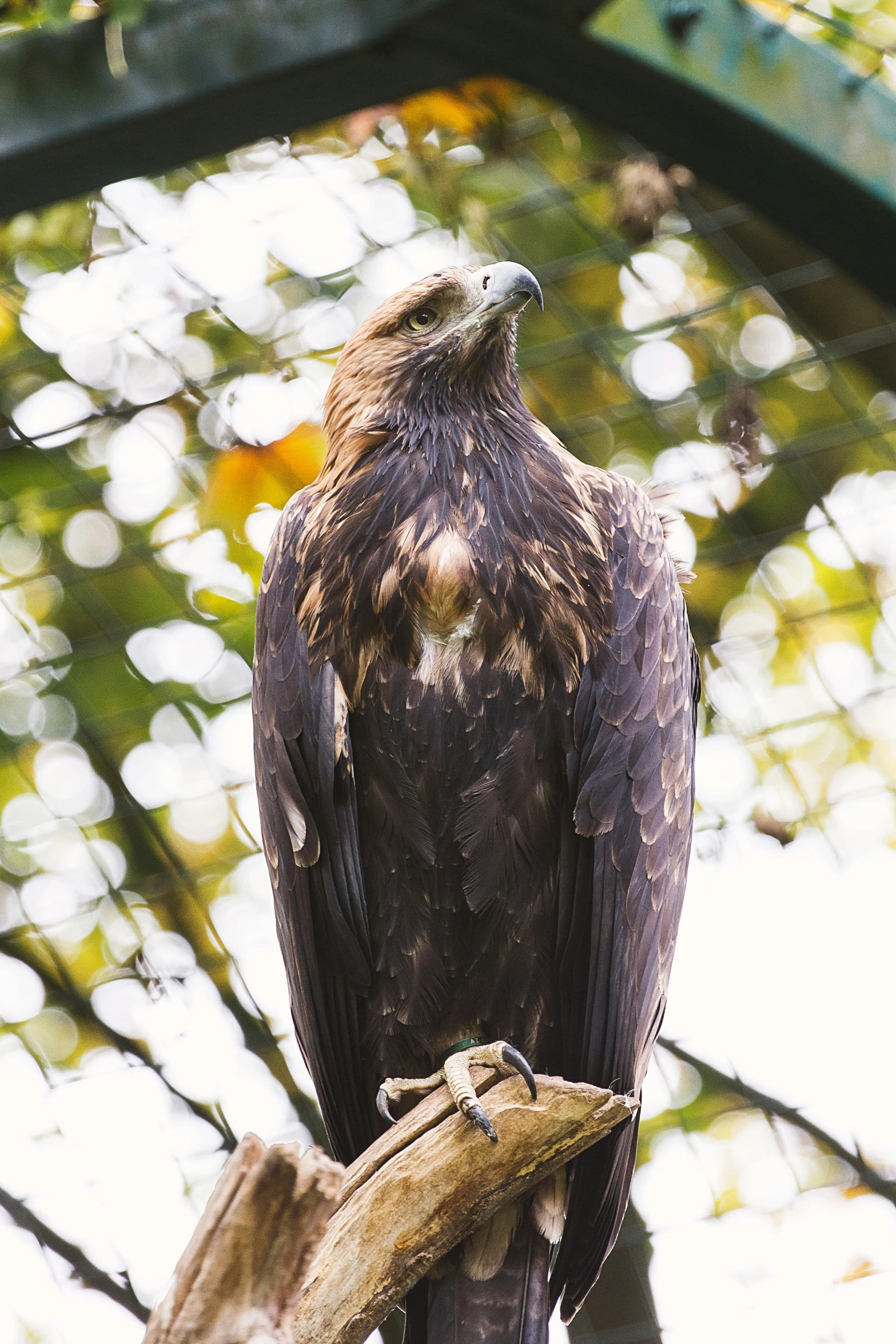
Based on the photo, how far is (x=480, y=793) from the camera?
8.94 ft

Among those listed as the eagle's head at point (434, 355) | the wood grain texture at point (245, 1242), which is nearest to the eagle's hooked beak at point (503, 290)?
the eagle's head at point (434, 355)

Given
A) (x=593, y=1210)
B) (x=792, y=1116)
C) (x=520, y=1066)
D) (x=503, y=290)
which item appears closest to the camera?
(x=520, y=1066)

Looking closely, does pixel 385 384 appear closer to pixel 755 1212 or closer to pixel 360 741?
pixel 360 741

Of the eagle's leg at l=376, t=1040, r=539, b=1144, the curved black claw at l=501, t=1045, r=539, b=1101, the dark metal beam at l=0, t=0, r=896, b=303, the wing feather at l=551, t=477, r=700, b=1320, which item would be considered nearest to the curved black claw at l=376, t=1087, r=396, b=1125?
the eagle's leg at l=376, t=1040, r=539, b=1144

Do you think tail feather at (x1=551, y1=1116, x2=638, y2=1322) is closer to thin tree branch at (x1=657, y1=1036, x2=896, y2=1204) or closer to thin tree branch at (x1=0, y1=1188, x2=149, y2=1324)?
thin tree branch at (x1=657, y1=1036, x2=896, y2=1204)

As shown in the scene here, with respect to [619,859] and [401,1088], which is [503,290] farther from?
[401,1088]

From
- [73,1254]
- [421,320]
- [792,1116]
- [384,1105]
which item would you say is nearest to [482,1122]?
[384,1105]

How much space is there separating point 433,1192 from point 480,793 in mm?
704

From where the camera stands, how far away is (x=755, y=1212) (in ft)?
20.6

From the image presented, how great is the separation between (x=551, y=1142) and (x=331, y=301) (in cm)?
341

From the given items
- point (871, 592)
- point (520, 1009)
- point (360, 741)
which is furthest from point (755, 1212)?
point (360, 741)

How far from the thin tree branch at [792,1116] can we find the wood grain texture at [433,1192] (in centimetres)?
360

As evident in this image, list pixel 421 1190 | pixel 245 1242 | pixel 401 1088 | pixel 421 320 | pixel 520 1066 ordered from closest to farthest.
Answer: pixel 245 1242
pixel 421 1190
pixel 520 1066
pixel 401 1088
pixel 421 320

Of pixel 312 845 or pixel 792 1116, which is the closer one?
pixel 312 845
